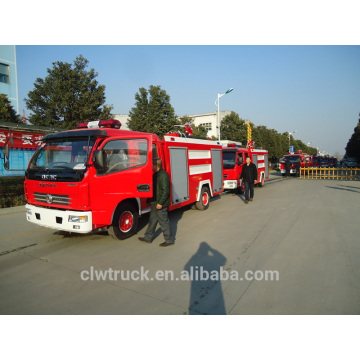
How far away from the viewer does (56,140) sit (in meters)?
5.48

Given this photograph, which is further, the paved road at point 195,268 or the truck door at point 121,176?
the truck door at point 121,176

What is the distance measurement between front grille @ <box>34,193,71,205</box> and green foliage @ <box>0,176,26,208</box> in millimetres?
6450

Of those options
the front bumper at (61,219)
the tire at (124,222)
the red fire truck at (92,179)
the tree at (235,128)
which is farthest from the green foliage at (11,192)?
the tree at (235,128)

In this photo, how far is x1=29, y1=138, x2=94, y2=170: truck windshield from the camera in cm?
496

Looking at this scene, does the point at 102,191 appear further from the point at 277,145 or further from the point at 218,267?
the point at 277,145

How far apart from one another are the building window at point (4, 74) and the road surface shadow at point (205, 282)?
2818 centimetres

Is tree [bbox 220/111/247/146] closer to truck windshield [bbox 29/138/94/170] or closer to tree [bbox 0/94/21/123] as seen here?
tree [bbox 0/94/21/123]

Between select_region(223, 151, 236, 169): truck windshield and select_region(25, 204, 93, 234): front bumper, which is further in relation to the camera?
select_region(223, 151, 236, 169): truck windshield

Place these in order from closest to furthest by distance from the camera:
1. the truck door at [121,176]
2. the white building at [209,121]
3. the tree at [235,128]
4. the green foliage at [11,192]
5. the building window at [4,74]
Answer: the truck door at [121,176]
the green foliage at [11,192]
the building window at [4,74]
the tree at [235,128]
the white building at [209,121]

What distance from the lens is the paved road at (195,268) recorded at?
10.4 feet

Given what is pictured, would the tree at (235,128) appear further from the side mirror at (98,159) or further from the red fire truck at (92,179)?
the side mirror at (98,159)

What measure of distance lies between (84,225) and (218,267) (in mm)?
2553

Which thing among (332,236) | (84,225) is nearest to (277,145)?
(332,236)

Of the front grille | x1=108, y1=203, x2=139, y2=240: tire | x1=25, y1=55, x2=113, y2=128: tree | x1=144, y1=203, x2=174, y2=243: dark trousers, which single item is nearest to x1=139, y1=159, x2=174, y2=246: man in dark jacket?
x1=144, y1=203, x2=174, y2=243: dark trousers
